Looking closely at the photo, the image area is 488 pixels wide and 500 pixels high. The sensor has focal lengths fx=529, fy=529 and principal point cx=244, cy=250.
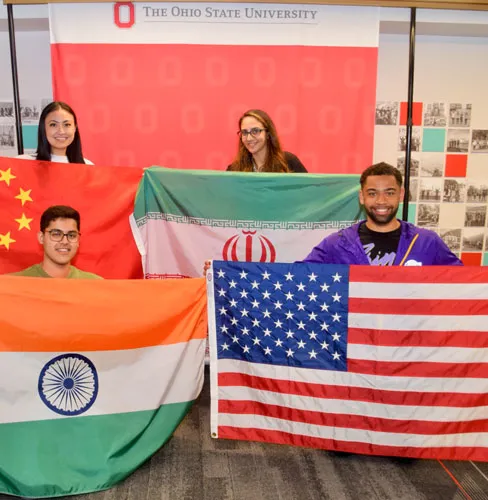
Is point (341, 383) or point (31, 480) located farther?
point (341, 383)

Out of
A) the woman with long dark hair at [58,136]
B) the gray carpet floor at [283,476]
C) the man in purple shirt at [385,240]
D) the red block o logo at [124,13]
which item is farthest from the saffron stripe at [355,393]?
the red block o logo at [124,13]

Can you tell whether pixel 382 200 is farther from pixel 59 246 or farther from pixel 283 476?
pixel 59 246

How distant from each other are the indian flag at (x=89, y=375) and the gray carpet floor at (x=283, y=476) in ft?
0.64

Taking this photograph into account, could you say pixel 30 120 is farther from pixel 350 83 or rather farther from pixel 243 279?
pixel 243 279

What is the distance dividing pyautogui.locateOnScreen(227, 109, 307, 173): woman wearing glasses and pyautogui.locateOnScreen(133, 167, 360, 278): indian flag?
0.19 meters

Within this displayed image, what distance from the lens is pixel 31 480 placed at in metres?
2.40

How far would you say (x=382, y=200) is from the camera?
9.36 ft

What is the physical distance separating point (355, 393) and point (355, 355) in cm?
19

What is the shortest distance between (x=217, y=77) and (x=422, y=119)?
6.94 ft

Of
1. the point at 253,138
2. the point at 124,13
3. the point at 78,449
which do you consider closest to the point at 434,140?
the point at 253,138

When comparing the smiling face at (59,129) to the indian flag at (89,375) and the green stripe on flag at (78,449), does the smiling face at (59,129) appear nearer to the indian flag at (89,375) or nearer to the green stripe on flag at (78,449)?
the indian flag at (89,375)

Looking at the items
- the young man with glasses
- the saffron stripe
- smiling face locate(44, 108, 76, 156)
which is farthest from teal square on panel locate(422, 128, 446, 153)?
the young man with glasses

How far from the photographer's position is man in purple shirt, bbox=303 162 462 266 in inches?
112

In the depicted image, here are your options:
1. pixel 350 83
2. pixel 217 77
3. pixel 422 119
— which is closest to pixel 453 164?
pixel 422 119
